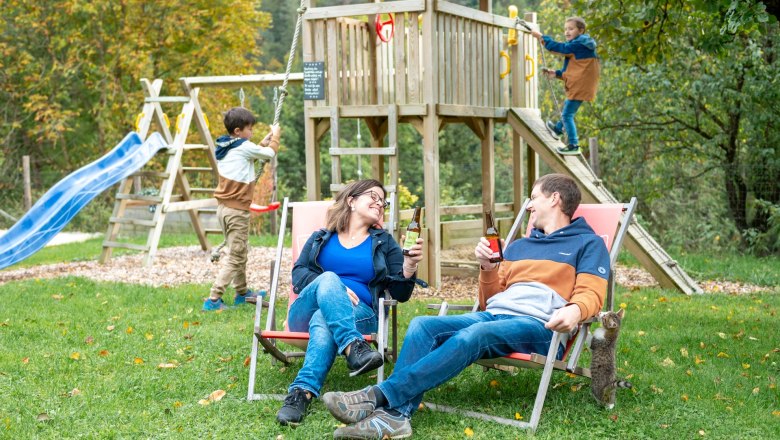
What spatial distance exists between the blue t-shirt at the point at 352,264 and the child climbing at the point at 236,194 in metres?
2.50

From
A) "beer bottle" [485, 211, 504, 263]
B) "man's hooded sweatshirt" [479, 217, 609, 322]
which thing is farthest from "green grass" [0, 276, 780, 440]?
"beer bottle" [485, 211, 504, 263]

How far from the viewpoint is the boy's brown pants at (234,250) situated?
7.43 m

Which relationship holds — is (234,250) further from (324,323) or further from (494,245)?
(494,245)

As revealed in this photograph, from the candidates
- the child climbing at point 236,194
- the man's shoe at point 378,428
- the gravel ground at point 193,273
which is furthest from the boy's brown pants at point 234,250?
the man's shoe at point 378,428

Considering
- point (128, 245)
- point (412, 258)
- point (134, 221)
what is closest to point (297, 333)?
point (412, 258)

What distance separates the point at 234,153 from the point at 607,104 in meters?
7.09

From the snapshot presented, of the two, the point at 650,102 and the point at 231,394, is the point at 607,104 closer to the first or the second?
the point at 650,102

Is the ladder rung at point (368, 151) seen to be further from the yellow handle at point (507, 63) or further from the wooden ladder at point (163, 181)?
the wooden ladder at point (163, 181)

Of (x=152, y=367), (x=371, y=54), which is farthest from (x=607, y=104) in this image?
(x=152, y=367)

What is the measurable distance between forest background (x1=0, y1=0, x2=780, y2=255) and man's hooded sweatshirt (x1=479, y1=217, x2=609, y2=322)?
62.1 inches

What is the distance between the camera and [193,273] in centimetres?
993

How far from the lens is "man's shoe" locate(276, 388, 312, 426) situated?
4.25m

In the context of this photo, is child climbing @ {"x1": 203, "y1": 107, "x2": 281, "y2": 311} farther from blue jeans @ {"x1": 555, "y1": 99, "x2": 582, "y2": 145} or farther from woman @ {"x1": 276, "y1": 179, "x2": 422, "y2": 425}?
blue jeans @ {"x1": 555, "y1": 99, "x2": 582, "y2": 145}

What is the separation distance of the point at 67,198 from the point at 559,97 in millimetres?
8283
